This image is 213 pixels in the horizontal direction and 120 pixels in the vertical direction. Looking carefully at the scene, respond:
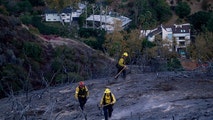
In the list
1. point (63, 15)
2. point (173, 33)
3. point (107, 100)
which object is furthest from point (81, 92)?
point (63, 15)

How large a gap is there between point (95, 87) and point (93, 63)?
10.9 metres

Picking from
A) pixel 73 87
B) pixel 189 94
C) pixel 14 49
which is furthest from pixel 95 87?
pixel 14 49

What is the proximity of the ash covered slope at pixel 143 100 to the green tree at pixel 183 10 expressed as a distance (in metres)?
27.9

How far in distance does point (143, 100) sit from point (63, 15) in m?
32.9

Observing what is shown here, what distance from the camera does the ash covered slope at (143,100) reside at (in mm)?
13219

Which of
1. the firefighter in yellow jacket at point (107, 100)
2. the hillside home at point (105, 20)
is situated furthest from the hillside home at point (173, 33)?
the firefighter in yellow jacket at point (107, 100)

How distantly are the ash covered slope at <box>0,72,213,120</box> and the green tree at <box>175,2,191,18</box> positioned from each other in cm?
2792

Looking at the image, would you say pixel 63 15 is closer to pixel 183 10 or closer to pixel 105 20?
pixel 105 20

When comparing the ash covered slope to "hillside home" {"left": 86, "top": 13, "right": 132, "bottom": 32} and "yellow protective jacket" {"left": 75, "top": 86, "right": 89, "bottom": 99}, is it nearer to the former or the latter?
"yellow protective jacket" {"left": 75, "top": 86, "right": 89, "bottom": 99}

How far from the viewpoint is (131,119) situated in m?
13.2

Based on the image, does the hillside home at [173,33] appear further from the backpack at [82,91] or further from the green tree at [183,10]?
the backpack at [82,91]

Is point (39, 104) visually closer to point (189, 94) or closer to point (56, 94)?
point (56, 94)

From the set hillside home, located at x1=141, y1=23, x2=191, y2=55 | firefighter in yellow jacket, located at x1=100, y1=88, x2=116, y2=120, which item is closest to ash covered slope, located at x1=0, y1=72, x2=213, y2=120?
firefighter in yellow jacket, located at x1=100, y1=88, x2=116, y2=120

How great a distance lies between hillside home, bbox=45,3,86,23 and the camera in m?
45.7
